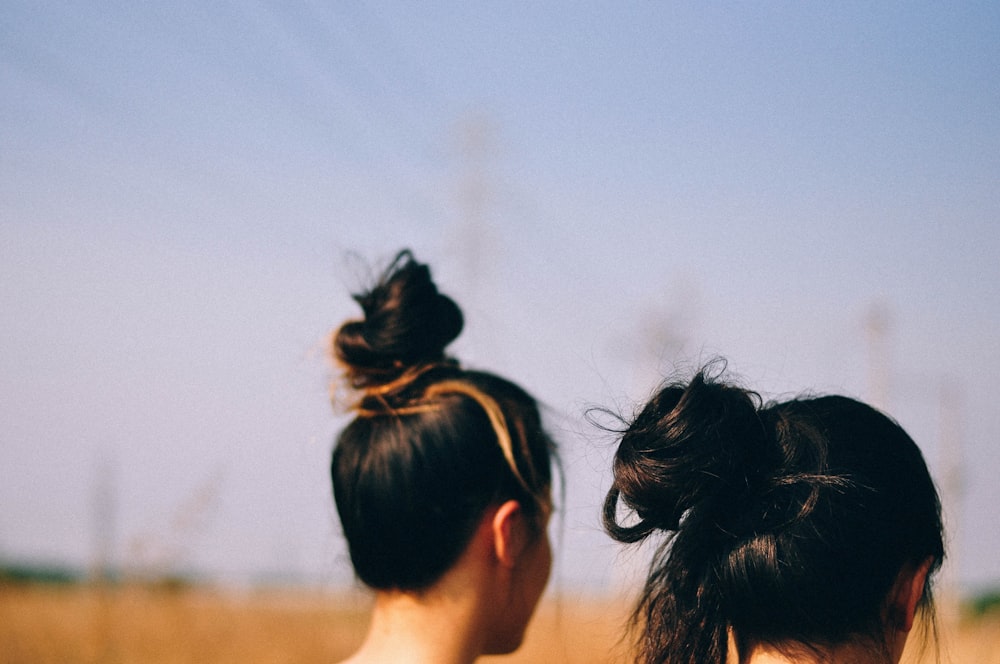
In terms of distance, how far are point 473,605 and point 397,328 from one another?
778 mm

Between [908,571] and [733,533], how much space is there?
36cm

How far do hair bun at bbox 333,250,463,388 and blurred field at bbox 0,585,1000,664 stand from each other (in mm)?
2195

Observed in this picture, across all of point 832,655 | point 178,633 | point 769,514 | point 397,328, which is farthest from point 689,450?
point 178,633

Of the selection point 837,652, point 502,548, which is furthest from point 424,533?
point 837,652

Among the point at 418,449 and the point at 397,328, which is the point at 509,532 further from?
the point at 397,328

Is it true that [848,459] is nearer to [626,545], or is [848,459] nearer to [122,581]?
[626,545]

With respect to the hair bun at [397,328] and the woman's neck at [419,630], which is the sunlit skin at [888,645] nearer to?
the woman's neck at [419,630]

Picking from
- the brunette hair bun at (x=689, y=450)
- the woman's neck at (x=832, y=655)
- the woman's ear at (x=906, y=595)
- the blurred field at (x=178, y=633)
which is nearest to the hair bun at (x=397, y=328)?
the brunette hair bun at (x=689, y=450)

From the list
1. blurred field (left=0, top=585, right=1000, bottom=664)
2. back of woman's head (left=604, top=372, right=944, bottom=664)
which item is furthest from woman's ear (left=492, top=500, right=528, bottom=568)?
blurred field (left=0, top=585, right=1000, bottom=664)

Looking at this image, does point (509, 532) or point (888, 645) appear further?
point (509, 532)

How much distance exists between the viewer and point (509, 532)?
7.78 feet

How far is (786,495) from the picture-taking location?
6.14 ft

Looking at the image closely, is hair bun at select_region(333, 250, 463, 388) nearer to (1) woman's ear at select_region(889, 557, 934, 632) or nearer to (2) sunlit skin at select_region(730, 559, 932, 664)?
(2) sunlit skin at select_region(730, 559, 932, 664)

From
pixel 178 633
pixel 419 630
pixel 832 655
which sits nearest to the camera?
pixel 832 655
